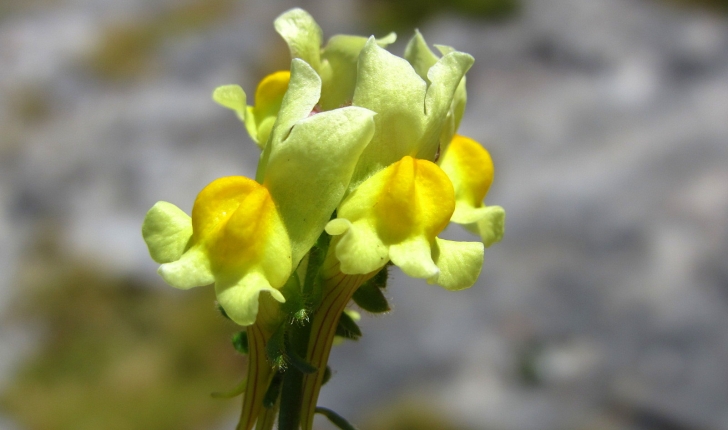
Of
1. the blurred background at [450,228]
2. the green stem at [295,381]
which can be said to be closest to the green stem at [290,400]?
the green stem at [295,381]

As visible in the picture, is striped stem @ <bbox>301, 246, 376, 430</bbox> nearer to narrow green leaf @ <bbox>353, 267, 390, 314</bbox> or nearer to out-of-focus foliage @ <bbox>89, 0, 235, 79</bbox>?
narrow green leaf @ <bbox>353, 267, 390, 314</bbox>

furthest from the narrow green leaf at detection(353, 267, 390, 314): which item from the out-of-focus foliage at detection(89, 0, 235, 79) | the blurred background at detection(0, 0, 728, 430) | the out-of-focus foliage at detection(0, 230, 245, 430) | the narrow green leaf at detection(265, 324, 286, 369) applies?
the out-of-focus foliage at detection(89, 0, 235, 79)

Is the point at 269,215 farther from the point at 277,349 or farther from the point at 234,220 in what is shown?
the point at 277,349

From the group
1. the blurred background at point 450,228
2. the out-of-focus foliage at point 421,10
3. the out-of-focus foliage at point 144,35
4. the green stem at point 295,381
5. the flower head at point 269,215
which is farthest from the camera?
the out-of-focus foliage at point 144,35

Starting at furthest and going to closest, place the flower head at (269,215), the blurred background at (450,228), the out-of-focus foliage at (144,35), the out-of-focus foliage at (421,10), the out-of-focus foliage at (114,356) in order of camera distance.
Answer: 1. the out-of-focus foliage at (144,35)
2. the out-of-focus foliage at (421,10)
3. the out-of-focus foliage at (114,356)
4. the blurred background at (450,228)
5. the flower head at (269,215)

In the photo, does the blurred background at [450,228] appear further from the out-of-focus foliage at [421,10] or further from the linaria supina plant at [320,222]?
the linaria supina plant at [320,222]

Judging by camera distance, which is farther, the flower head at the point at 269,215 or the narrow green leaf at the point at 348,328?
the narrow green leaf at the point at 348,328

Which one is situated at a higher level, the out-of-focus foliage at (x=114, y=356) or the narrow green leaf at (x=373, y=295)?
the out-of-focus foliage at (x=114, y=356)
